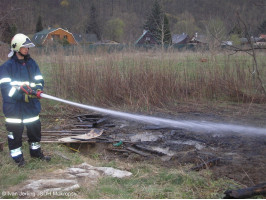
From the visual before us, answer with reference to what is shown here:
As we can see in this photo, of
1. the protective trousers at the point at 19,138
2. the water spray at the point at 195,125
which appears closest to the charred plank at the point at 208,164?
the water spray at the point at 195,125

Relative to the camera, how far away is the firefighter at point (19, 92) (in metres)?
4.29

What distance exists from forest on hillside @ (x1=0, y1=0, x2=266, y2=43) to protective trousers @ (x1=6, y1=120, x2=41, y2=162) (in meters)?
4.03

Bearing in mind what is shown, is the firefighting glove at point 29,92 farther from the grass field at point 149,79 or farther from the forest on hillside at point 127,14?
the grass field at point 149,79

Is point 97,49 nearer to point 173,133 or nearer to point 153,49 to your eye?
point 153,49

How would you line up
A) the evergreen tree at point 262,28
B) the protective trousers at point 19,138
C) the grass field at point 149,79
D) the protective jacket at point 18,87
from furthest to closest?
the grass field at point 149,79 < the evergreen tree at point 262,28 < the protective trousers at point 19,138 < the protective jacket at point 18,87

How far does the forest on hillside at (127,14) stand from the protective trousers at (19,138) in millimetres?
4029

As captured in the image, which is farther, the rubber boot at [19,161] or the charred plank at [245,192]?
the rubber boot at [19,161]

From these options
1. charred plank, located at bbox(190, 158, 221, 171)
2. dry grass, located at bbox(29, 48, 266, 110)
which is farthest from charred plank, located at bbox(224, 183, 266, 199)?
dry grass, located at bbox(29, 48, 266, 110)

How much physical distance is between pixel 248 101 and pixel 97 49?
519 centimetres

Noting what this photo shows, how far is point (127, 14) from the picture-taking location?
18.4 meters

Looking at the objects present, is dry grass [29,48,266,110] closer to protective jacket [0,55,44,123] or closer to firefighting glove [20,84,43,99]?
protective jacket [0,55,44,123]

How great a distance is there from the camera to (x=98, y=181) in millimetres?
3852

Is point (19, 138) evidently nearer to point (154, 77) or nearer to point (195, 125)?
point (195, 125)

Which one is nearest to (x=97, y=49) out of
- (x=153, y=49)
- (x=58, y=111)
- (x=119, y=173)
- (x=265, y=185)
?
(x=153, y=49)
